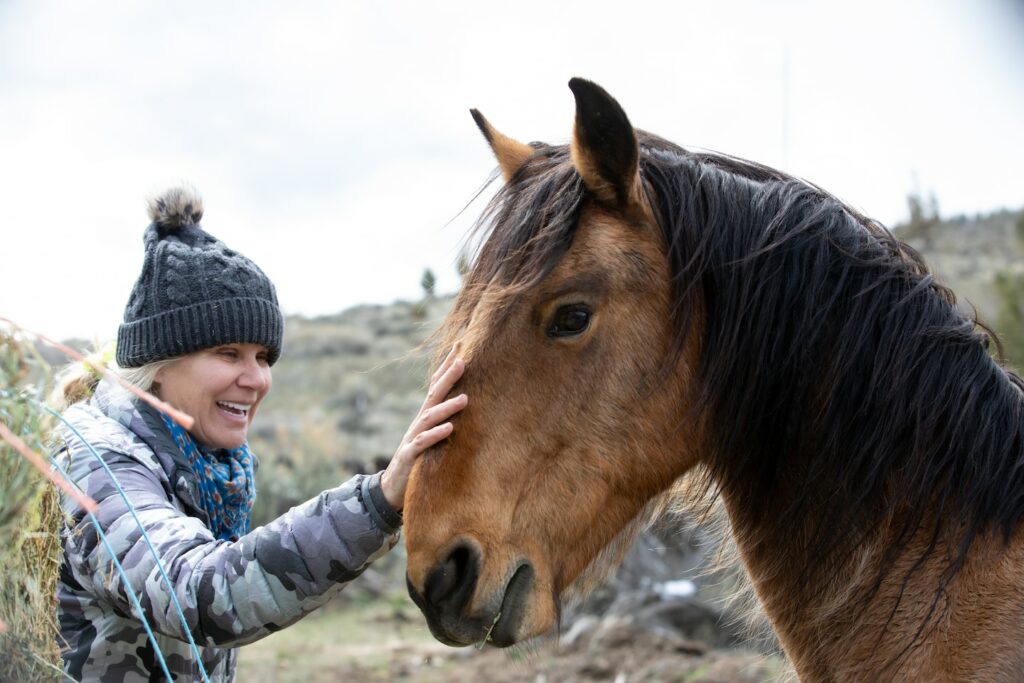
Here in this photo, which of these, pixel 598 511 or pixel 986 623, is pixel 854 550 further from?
pixel 598 511

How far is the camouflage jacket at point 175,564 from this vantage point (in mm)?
2045

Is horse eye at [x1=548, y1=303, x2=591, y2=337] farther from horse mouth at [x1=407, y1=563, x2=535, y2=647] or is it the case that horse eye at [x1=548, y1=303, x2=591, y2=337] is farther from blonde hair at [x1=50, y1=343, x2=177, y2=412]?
blonde hair at [x1=50, y1=343, x2=177, y2=412]

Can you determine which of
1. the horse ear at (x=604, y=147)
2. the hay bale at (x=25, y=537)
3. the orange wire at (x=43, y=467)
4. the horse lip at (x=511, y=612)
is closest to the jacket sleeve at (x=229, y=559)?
the hay bale at (x=25, y=537)

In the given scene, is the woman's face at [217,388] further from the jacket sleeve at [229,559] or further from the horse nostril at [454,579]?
the horse nostril at [454,579]

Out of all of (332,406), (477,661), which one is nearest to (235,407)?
(477,661)

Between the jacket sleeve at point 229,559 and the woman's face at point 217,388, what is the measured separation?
1.67 ft

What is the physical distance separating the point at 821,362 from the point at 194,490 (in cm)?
181

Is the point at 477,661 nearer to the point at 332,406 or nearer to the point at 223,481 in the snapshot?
the point at 223,481

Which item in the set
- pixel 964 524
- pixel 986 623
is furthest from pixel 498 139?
pixel 986 623

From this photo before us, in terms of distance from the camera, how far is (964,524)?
2.14 metres

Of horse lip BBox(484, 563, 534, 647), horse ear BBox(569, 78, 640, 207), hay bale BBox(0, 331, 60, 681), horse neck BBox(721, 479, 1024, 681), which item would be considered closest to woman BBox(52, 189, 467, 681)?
hay bale BBox(0, 331, 60, 681)

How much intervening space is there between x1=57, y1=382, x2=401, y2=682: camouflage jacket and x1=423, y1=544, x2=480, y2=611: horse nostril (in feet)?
0.63

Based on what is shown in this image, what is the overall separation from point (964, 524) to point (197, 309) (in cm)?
216

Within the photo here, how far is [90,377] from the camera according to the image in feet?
9.29
